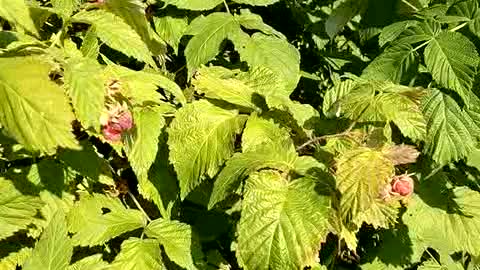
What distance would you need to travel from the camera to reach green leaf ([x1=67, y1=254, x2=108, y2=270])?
1745 mm

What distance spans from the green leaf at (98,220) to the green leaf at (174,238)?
0.13 feet

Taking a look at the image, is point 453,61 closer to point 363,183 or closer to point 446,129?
point 446,129

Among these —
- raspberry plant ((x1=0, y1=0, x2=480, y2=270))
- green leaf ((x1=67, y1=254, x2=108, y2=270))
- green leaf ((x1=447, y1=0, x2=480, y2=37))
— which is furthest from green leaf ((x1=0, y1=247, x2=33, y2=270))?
green leaf ((x1=447, y1=0, x2=480, y2=37))

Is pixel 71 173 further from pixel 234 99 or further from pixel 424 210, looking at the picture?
pixel 424 210

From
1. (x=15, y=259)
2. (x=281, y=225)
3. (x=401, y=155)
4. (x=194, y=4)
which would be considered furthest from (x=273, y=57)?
(x=15, y=259)

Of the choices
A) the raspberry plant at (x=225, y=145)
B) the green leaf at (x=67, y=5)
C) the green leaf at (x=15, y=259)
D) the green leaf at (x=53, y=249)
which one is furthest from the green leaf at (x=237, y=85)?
the green leaf at (x=15, y=259)

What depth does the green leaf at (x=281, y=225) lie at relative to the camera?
150 centimetres

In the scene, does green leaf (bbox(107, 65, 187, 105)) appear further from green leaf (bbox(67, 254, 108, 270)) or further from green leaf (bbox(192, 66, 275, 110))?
green leaf (bbox(67, 254, 108, 270))

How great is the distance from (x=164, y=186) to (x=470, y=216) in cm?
78

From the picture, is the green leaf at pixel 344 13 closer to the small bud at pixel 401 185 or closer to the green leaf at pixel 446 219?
the green leaf at pixel 446 219

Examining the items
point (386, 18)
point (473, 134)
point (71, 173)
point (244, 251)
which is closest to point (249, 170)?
point (244, 251)

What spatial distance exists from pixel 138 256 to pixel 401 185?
1.92 feet

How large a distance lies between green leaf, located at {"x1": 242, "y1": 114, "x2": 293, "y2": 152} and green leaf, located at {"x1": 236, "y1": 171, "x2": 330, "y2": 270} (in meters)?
0.17

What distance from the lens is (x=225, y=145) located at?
1.77 metres
